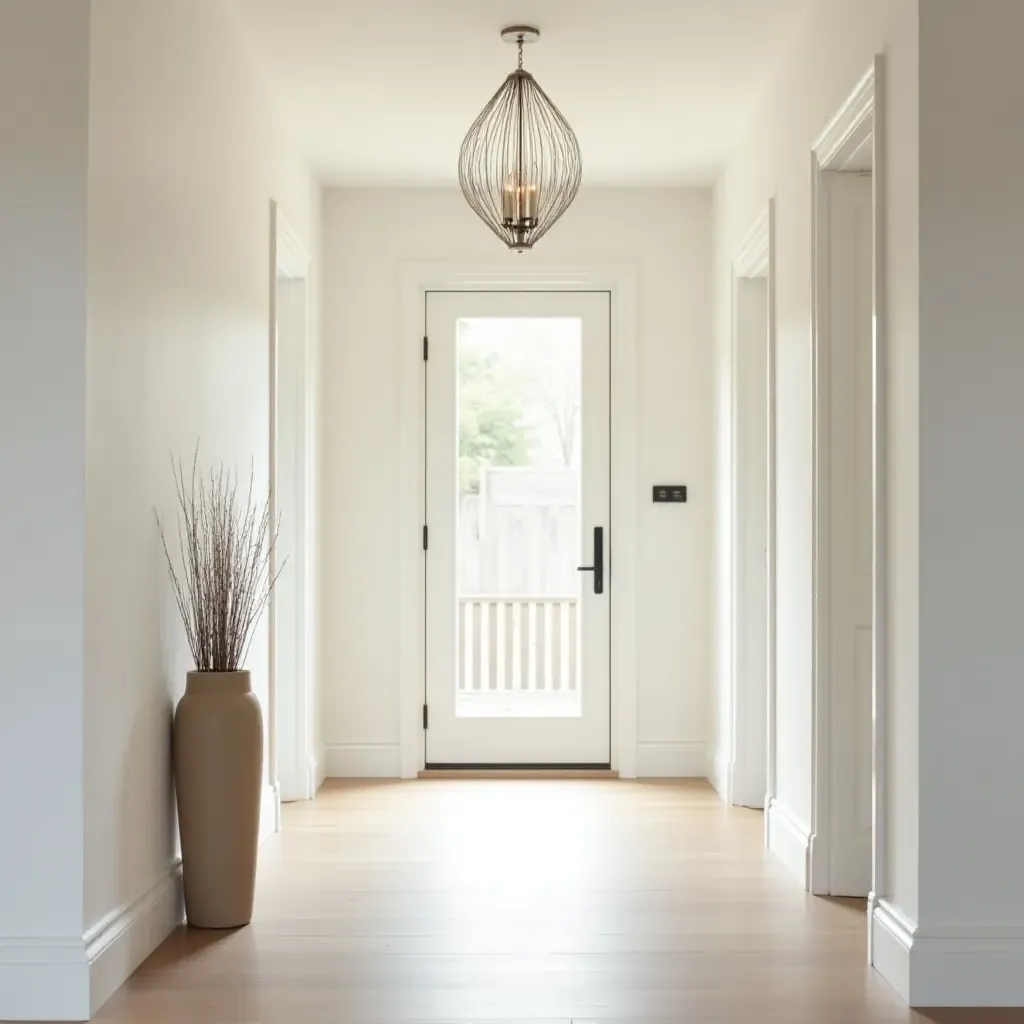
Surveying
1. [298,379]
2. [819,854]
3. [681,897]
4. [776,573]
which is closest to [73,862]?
[681,897]

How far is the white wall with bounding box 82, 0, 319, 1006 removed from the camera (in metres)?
2.92

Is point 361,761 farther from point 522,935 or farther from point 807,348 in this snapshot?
point 807,348

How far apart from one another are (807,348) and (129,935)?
8.37 ft

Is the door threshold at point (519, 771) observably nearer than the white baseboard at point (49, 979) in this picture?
No

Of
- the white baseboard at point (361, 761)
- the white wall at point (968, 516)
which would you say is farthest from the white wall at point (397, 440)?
the white wall at point (968, 516)

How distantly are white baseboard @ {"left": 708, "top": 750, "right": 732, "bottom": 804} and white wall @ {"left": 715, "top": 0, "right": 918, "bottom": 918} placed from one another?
0.15 meters

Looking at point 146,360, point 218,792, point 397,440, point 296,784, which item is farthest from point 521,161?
point 296,784

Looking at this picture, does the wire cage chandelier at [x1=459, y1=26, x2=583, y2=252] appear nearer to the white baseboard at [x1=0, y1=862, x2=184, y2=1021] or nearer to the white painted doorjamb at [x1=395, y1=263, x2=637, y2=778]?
the white painted doorjamb at [x1=395, y1=263, x2=637, y2=778]

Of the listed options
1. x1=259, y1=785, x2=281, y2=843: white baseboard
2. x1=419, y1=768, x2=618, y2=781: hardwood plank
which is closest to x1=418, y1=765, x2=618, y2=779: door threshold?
x1=419, y1=768, x2=618, y2=781: hardwood plank

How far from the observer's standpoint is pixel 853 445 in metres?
3.85

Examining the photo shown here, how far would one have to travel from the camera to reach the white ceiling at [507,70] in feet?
13.1

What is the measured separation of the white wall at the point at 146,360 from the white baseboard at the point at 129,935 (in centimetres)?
1

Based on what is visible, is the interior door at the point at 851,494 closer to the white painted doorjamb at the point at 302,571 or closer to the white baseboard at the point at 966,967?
the white baseboard at the point at 966,967

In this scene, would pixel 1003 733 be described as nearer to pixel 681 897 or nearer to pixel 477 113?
pixel 681 897
